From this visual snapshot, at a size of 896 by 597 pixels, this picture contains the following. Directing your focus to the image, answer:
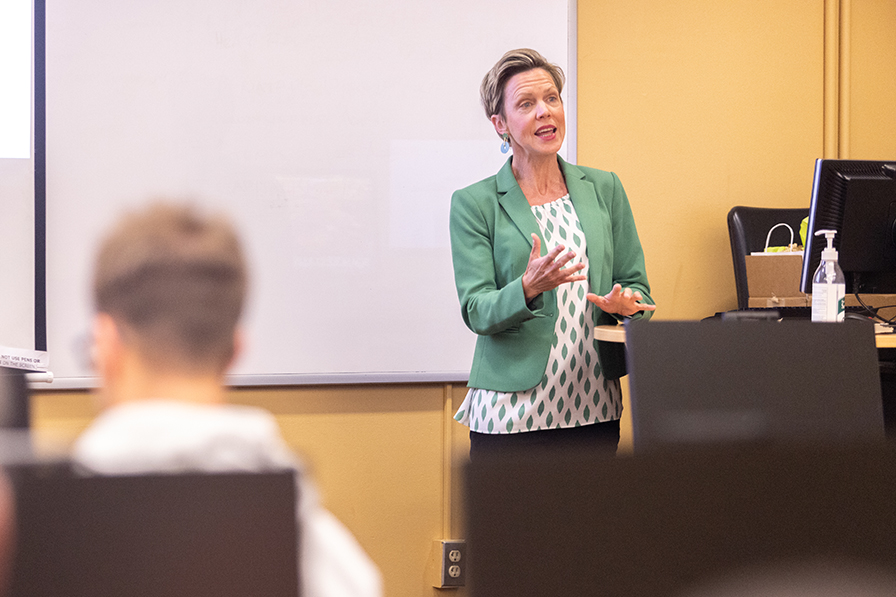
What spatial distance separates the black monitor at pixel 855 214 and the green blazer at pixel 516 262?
456 mm

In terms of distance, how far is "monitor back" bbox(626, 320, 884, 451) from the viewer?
0.92 m

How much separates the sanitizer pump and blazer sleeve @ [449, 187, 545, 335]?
66 cm

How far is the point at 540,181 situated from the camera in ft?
6.71

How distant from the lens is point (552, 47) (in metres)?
2.78

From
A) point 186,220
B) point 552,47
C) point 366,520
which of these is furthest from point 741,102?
point 186,220

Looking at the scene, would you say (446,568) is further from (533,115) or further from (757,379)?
(757,379)

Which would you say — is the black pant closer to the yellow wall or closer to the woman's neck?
the woman's neck

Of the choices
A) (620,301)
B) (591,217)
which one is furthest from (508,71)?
(620,301)

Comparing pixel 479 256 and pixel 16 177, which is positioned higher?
pixel 16 177

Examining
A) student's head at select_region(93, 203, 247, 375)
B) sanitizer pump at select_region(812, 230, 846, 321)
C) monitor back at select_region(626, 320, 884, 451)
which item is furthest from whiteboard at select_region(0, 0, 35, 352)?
sanitizer pump at select_region(812, 230, 846, 321)

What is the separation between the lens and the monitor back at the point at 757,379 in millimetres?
918

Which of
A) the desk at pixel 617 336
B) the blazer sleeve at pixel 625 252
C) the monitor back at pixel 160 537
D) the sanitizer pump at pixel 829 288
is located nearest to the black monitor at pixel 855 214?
the sanitizer pump at pixel 829 288

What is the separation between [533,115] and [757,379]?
1.22 m

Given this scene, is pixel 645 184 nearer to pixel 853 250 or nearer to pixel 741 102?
pixel 741 102
